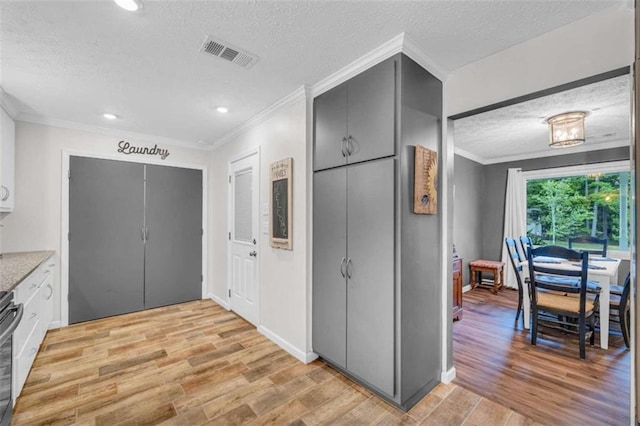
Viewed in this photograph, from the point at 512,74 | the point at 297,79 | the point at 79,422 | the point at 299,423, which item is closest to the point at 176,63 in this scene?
the point at 297,79

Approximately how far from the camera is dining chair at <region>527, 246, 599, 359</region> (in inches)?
108

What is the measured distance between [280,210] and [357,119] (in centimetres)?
122

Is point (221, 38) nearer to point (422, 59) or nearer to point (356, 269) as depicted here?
point (422, 59)

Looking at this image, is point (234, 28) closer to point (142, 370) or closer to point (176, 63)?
point (176, 63)

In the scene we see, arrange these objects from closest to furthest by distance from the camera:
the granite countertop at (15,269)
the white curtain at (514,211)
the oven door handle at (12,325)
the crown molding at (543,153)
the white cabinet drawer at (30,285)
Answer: the oven door handle at (12,325) < the granite countertop at (15,269) < the white cabinet drawer at (30,285) < the crown molding at (543,153) < the white curtain at (514,211)

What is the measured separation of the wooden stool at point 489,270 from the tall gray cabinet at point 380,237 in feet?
11.0

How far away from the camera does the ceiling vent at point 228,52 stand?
76.8 inches

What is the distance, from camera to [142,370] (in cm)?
249

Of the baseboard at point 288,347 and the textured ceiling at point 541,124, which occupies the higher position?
the textured ceiling at point 541,124

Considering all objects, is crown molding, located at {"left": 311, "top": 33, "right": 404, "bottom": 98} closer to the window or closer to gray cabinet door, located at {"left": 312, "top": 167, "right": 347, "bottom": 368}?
gray cabinet door, located at {"left": 312, "top": 167, "right": 347, "bottom": 368}

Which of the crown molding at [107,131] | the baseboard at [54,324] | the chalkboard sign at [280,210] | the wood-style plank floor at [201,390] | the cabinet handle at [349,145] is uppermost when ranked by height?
the crown molding at [107,131]

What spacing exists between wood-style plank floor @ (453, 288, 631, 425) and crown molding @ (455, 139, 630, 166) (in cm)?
292

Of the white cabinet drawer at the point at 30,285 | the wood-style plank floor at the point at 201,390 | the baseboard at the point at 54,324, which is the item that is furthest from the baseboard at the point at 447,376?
the baseboard at the point at 54,324

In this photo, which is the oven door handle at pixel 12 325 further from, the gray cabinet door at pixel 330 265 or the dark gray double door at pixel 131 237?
the dark gray double door at pixel 131 237
